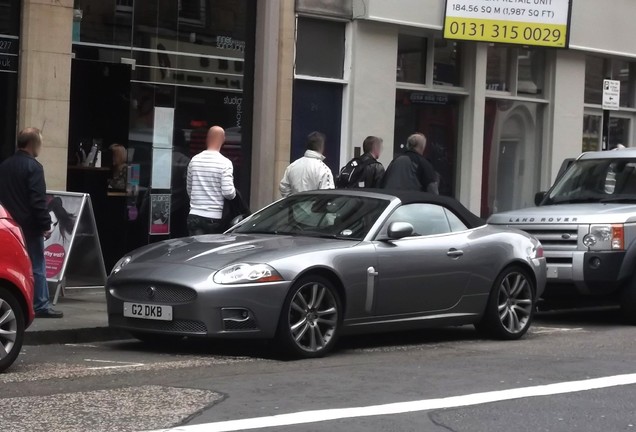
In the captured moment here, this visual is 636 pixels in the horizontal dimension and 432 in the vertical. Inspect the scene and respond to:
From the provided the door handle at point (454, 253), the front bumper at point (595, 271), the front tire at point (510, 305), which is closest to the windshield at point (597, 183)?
the front bumper at point (595, 271)

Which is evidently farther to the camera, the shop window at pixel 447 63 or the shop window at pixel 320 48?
the shop window at pixel 447 63

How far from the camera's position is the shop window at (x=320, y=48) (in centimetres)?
1928

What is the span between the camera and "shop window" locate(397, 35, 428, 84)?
20781 millimetres

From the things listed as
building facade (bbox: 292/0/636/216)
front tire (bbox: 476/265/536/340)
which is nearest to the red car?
front tire (bbox: 476/265/536/340)

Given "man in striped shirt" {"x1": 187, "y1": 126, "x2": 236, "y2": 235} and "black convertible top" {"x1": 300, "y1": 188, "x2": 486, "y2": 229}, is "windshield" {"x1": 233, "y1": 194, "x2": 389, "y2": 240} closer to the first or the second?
"black convertible top" {"x1": 300, "y1": 188, "x2": 486, "y2": 229}

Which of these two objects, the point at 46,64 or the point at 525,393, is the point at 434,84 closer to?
the point at 46,64

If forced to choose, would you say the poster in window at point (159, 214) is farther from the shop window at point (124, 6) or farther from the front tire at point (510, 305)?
the front tire at point (510, 305)

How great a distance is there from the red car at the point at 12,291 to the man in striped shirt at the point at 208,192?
4.38m

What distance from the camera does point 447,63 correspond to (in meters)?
21.7

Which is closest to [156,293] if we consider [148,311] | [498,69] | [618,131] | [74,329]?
[148,311]

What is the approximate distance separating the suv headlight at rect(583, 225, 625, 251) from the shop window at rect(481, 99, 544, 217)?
7.87 m

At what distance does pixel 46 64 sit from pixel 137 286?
18.8ft

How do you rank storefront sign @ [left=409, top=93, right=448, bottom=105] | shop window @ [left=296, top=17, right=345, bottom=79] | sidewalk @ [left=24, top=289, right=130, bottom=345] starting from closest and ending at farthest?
1. sidewalk @ [left=24, top=289, right=130, bottom=345]
2. shop window @ [left=296, top=17, right=345, bottom=79]
3. storefront sign @ [left=409, top=93, right=448, bottom=105]

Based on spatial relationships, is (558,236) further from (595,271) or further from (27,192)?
(27,192)
